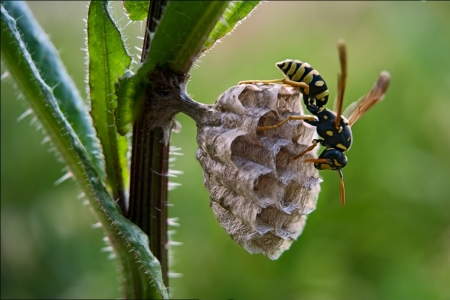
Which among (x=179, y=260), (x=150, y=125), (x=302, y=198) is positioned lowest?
(x=179, y=260)

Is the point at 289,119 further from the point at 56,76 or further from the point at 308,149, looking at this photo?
the point at 56,76

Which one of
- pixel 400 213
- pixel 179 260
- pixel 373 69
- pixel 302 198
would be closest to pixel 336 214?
pixel 400 213

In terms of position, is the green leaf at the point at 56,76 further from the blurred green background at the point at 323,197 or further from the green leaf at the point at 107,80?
the blurred green background at the point at 323,197

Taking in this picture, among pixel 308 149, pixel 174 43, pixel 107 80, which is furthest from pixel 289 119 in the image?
pixel 107 80

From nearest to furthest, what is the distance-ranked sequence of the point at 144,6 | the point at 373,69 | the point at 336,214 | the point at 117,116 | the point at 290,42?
the point at 117,116 < the point at 144,6 < the point at 336,214 < the point at 373,69 < the point at 290,42

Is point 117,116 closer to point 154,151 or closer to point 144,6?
point 154,151

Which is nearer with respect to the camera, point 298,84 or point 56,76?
point 298,84

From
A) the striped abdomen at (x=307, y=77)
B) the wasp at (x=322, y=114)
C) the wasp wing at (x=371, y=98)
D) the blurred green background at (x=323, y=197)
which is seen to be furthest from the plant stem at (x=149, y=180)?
the blurred green background at (x=323, y=197)
